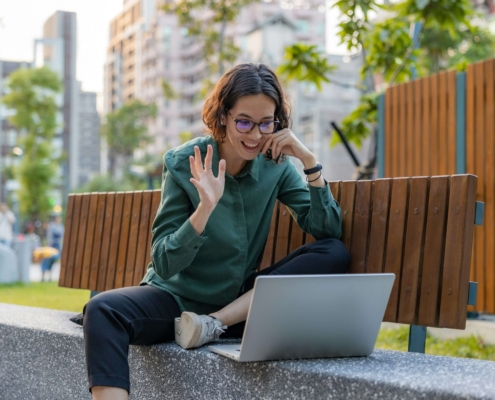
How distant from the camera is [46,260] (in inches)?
655

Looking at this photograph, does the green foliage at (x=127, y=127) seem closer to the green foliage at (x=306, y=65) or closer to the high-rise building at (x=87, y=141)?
the high-rise building at (x=87, y=141)

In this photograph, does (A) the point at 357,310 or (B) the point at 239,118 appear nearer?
(A) the point at 357,310

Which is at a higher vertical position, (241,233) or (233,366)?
(241,233)

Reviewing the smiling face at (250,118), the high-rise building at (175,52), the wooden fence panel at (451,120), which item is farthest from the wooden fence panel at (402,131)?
the high-rise building at (175,52)

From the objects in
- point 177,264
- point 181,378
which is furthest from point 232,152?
point 181,378

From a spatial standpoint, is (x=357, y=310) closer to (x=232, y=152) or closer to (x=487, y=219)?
(x=232, y=152)

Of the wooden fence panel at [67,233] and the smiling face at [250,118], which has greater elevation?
the smiling face at [250,118]

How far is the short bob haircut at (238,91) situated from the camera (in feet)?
9.39

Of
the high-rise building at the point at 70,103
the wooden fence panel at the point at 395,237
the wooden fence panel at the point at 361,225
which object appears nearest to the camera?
the wooden fence panel at the point at 395,237

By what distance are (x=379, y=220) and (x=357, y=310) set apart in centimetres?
80

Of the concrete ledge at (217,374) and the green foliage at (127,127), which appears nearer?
the concrete ledge at (217,374)

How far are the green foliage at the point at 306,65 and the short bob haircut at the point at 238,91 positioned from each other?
14.8ft

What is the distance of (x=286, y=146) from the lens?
2.96 meters

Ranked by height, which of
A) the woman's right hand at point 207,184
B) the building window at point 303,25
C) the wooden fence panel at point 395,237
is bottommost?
the wooden fence panel at point 395,237
